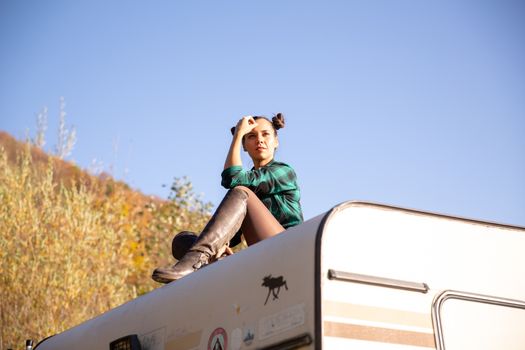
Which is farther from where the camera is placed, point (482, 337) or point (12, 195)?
point (12, 195)

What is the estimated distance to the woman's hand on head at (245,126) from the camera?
499 centimetres

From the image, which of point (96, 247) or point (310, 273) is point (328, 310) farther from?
point (96, 247)

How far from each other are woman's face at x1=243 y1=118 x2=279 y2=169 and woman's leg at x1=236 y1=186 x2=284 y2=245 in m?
0.79

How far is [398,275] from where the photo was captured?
3182 millimetres

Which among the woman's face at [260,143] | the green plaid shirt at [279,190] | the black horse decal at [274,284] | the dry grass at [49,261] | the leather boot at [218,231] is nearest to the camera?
the black horse decal at [274,284]

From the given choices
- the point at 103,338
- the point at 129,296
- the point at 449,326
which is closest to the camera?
the point at 449,326

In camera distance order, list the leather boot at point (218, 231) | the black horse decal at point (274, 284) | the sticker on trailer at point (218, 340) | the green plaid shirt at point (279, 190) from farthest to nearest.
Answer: the green plaid shirt at point (279, 190) < the leather boot at point (218, 231) < the sticker on trailer at point (218, 340) < the black horse decal at point (274, 284)

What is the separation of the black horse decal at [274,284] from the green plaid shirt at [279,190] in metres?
1.50

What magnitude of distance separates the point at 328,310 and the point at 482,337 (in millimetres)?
692

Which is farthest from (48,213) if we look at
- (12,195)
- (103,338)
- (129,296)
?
(103,338)

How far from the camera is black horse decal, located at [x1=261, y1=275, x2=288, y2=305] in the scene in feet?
10.4

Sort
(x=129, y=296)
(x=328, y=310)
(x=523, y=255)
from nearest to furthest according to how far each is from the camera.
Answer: (x=328, y=310)
(x=523, y=255)
(x=129, y=296)

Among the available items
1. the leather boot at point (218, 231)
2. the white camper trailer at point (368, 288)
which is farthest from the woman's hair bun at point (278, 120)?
the white camper trailer at point (368, 288)

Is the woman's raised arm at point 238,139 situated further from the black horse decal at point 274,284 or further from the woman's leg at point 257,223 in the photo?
the black horse decal at point 274,284
